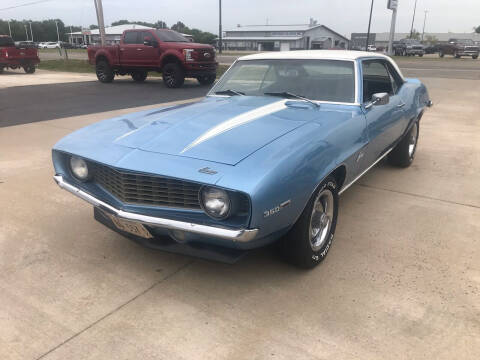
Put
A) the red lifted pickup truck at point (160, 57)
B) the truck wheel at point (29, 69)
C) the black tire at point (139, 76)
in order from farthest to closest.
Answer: the truck wheel at point (29, 69) < the black tire at point (139, 76) < the red lifted pickup truck at point (160, 57)

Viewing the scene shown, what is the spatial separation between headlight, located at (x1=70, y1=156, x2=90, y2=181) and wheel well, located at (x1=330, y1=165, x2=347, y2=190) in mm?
1752

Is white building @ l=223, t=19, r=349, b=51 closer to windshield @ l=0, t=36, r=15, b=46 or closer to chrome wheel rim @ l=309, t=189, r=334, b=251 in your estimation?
windshield @ l=0, t=36, r=15, b=46

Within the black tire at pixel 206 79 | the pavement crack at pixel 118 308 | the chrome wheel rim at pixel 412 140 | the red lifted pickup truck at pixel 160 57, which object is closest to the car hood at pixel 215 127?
the pavement crack at pixel 118 308

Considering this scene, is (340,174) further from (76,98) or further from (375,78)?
(76,98)

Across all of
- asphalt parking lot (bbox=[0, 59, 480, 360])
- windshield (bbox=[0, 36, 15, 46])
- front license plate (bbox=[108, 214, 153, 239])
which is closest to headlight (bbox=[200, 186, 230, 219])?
front license plate (bbox=[108, 214, 153, 239])

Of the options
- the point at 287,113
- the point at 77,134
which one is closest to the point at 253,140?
the point at 287,113

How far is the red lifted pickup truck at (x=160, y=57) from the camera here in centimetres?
1284

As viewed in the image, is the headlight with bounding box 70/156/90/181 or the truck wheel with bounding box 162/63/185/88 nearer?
the headlight with bounding box 70/156/90/181

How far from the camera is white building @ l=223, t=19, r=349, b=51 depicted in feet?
228

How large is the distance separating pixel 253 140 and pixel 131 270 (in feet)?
4.17

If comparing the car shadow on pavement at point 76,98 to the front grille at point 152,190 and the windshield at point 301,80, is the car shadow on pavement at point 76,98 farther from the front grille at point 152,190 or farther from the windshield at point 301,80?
the front grille at point 152,190

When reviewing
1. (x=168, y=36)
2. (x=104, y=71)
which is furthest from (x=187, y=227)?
(x=104, y=71)

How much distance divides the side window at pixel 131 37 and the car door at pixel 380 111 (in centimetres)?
1106

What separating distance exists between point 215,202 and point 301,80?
194 centimetres
